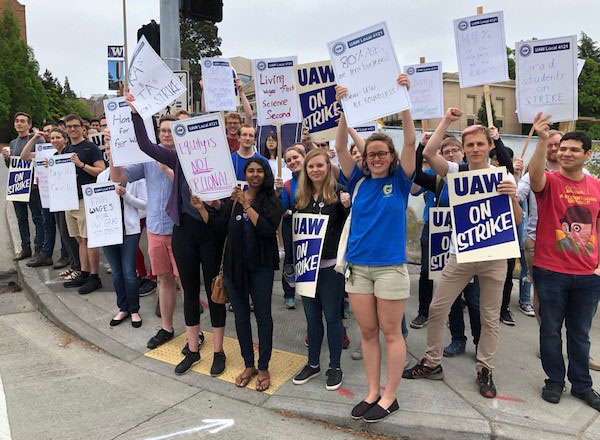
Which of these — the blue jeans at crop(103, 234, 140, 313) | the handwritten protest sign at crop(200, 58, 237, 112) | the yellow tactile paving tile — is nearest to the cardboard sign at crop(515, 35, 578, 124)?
the yellow tactile paving tile

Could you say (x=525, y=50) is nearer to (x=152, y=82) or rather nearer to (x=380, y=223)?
(x=380, y=223)

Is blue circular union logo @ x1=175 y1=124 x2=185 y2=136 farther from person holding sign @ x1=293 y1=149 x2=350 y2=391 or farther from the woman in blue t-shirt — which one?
the woman in blue t-shirt

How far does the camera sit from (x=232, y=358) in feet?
13.4

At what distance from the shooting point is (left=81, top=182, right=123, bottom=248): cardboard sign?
4707 millimetres

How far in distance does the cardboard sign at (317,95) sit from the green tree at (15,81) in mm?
47883

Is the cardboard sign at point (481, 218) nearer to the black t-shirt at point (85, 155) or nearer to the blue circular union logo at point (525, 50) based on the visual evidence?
the blue circular union logo at point (525, 50)

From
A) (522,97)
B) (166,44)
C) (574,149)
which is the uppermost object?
(166,44)

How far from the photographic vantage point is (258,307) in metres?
3.57

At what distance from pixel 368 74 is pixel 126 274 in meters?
3.33

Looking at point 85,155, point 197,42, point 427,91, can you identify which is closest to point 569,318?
point 427,91

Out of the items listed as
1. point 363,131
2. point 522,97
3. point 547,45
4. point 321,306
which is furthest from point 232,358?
point 547,45

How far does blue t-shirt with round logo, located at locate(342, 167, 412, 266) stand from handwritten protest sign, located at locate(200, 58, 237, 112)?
326 cm

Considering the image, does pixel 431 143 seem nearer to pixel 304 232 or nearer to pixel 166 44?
pixel 304 232

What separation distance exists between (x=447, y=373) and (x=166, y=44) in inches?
204
